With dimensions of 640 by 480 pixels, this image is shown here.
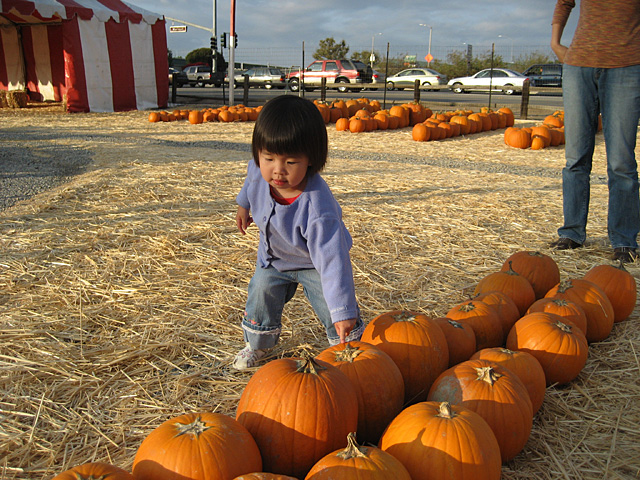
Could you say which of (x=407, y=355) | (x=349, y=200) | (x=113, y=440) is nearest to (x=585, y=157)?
(x=349, y=200)

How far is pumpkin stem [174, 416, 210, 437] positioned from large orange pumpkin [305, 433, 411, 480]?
0.31 metres

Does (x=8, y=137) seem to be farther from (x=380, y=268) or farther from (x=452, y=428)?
(x=452, y=428)

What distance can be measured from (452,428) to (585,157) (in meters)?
3.03

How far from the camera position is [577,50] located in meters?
3.58

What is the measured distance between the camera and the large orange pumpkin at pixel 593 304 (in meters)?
2.40

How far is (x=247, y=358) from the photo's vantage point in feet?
7.32

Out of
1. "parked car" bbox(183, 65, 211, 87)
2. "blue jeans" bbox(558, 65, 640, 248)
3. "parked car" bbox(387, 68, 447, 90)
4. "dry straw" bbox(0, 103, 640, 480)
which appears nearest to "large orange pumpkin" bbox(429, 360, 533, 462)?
"dry straw" bbox(0, 103, 640, 480)

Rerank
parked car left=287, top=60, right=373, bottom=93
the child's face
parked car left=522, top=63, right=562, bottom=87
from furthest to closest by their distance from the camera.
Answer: parked car left=287, top=60, right=373, bottom=93, parked car left=522, top=63, right=562, bottom=87, the child's face

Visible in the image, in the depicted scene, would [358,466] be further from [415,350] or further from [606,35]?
[606,35]

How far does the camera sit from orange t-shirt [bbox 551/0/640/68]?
133 inches

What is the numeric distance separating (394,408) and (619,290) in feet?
5.32

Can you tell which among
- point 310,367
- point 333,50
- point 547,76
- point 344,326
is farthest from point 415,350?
point 333,50

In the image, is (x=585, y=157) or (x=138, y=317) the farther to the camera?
(x=585, y=157)

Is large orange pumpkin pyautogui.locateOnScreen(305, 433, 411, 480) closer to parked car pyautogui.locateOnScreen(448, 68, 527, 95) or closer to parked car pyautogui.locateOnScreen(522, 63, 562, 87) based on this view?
parked car pyautogui.locateOnScreen(448, 68, 527, 95)
